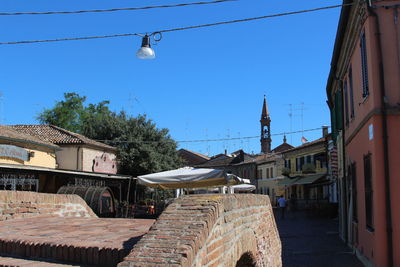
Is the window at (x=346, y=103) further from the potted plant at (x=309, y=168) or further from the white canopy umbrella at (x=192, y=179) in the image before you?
the potted plant at (x=309, y=168)

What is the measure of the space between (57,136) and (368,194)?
88.5 feet

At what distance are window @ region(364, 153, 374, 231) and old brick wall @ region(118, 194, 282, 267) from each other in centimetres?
552

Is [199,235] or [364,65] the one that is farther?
[364,65]

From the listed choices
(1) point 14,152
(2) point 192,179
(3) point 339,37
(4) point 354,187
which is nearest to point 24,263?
(2) point 192,179

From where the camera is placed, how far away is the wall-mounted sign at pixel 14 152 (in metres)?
22.2

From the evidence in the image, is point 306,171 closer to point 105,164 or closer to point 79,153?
point 105,164

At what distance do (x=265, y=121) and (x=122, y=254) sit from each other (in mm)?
77034

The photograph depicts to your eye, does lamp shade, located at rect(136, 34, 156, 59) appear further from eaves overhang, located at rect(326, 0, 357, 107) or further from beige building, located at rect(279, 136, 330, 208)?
beige building, located at rect(279, 136, 330, 208)

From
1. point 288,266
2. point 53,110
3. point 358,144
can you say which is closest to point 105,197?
point 288,266

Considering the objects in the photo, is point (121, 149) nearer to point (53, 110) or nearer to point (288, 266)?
point (53, 110)

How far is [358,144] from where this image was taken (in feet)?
37.3

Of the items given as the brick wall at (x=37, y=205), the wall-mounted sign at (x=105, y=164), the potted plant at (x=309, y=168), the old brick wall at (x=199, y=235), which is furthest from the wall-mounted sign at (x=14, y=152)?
the potted plant at (x=309, y=168)

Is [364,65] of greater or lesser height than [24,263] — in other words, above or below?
above

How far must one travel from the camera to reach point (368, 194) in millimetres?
9703
